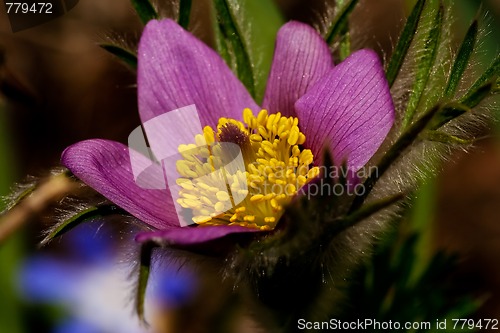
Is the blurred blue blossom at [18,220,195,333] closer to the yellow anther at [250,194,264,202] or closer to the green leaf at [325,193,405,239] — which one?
the yellow anther at [250,194,264,202]

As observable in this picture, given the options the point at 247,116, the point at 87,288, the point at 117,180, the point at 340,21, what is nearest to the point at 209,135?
the point at 247,116

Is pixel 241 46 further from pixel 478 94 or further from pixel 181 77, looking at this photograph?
pixel 478 94

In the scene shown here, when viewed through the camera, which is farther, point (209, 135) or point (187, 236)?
point (209, 135)

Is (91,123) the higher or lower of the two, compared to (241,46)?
lower

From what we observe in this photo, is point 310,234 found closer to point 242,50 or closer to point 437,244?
point 242,50

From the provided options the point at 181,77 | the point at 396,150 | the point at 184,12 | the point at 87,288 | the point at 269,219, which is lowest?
the point at 87,288

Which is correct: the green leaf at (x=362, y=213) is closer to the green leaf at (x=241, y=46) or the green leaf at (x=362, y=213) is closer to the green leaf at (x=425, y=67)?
the green leaf at (x=425, y=67)

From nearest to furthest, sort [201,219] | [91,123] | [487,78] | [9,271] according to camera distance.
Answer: [487,78] → [201,219] → [9,271] → [91,123]
